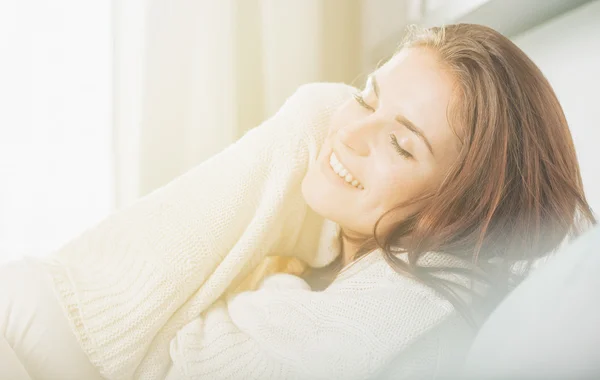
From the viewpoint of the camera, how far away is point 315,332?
650mm

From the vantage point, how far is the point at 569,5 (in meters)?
0.87

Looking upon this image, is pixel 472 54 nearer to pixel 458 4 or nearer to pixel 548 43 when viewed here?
pixel 548 43

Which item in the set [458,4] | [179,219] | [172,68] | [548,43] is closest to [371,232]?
[179,219]

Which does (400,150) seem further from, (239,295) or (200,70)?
(200,70)

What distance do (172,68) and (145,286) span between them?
0.76 meters

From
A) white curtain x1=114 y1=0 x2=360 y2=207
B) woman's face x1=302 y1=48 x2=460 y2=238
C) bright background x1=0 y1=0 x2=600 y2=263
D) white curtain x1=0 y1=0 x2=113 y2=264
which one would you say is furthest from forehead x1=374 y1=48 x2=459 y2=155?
white curtain x1=0 y1=0 x2=113 y2=264

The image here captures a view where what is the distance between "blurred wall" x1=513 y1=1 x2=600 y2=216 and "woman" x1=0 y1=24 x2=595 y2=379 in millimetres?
106

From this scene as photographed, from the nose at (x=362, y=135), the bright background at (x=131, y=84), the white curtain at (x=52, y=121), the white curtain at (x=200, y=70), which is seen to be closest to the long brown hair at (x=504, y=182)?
the nose at (x=362, y=135)

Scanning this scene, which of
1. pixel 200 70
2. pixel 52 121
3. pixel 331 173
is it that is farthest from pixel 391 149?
pixel 52 121

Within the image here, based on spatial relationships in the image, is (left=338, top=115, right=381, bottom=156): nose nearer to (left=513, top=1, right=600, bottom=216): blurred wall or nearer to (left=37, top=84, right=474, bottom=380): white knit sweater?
(left=37, top=84, right=474, bottom=380): white knit sweater

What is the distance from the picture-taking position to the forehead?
724mm

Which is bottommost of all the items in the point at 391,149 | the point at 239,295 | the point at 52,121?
the point at 239,295

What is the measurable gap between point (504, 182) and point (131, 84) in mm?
976

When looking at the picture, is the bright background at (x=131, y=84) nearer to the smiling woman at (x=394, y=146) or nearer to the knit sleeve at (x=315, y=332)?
the smiling woman at (x=394, y=146)
